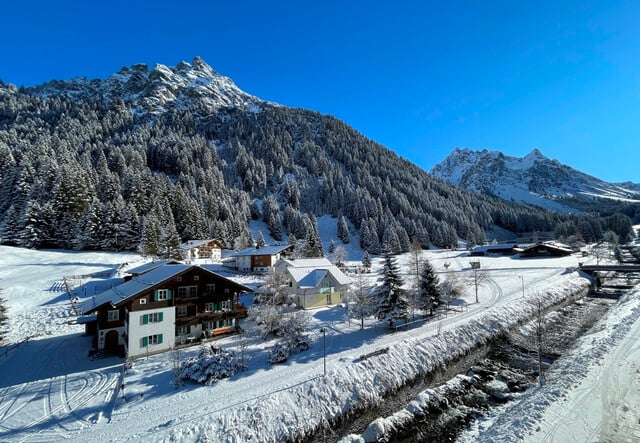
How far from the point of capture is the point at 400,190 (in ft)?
522

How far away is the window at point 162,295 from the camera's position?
2751cm

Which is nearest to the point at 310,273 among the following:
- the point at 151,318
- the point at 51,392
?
the point at 151,318

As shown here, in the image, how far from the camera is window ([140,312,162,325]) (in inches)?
1043

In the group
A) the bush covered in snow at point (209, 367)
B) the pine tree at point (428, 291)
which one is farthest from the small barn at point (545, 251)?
the bush covered in snow at point (209, 367)

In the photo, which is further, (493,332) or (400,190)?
(400,190)

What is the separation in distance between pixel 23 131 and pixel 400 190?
208 metres

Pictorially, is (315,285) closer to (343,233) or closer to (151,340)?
(151,340)

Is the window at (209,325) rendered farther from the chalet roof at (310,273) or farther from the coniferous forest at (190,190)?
the coniferous forest at (190,190)

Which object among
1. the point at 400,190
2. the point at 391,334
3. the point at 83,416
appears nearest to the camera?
the point at 83,416

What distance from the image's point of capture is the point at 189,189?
11606cm

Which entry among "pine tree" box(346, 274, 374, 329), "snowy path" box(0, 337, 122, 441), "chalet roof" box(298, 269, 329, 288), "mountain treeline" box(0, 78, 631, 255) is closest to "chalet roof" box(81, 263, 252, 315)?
"snowy path" box(0, 337, 122, 441)

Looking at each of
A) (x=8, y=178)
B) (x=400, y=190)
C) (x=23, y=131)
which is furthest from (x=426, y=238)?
(x=23, y=131)

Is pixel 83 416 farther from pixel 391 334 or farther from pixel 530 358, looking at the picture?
pixel 530 358

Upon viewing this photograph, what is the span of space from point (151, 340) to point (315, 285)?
22443 millimetres
